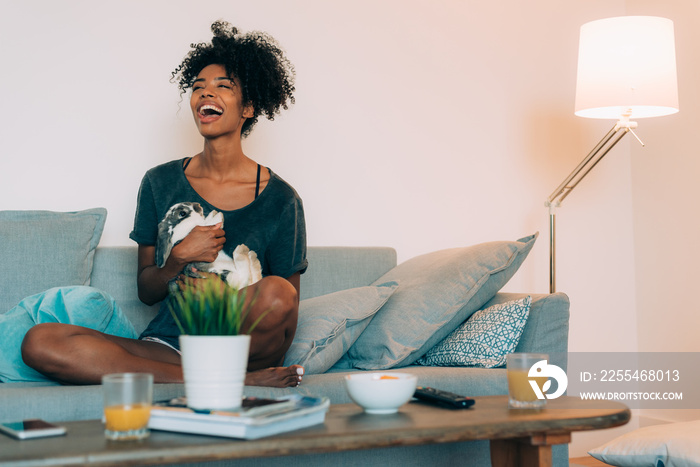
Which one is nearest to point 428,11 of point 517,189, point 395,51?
point 395,51

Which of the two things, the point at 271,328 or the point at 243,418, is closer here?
the point at 243,418

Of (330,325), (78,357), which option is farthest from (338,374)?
(78,357)

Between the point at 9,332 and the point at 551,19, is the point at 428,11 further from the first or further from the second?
the point at 9,332

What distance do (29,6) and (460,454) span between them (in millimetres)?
1882

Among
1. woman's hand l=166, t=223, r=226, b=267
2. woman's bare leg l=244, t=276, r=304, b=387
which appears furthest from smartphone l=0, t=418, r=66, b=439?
woman's hand l=166, t=223, r=226, b=267

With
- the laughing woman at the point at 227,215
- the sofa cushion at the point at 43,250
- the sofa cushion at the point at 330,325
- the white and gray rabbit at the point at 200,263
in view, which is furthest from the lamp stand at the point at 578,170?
the sofa cushion at the point at 43,250

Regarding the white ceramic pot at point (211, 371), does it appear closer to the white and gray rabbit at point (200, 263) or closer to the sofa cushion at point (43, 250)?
the white and gray rabbit at point (200, 263)

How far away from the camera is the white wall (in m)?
2.40

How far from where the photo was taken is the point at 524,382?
1289mm

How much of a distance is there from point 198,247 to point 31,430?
0.86 m

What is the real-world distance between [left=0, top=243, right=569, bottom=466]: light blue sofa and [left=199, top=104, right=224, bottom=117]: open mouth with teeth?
1.61 ft

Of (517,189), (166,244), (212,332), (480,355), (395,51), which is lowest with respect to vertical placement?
(480,355)

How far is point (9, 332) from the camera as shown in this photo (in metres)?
1.75

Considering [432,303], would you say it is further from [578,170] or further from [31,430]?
[31,430]
